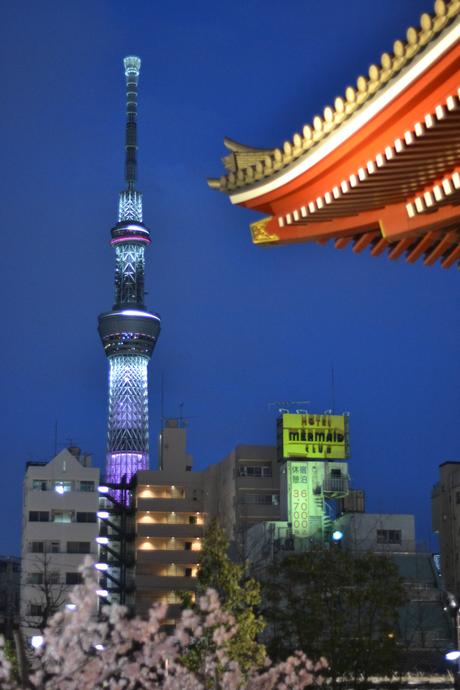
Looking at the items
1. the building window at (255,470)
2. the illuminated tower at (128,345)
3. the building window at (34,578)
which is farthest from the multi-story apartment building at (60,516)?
the illuminated tower at (128,345)

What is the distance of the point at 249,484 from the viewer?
7250 centimetres

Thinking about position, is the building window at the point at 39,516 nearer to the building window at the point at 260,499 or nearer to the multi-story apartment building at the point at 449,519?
the building window at the point at 260,499

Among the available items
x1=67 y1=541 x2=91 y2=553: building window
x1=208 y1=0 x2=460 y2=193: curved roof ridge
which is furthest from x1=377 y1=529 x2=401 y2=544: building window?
x1=208 y1=0 x2=460 y2=193: curved roof ridge

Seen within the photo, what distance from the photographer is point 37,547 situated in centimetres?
6506

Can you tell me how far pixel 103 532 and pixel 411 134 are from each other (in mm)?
71366

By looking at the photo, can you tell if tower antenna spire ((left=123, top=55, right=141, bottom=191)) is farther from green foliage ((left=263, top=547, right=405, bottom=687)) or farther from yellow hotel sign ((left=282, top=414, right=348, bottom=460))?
green foliage ((left=263, top=547, right=405, bottom=687))

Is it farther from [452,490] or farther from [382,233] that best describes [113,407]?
[382,233]

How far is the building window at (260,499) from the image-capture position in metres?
71.9

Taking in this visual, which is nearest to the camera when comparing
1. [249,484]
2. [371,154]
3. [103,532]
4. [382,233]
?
[371,154]

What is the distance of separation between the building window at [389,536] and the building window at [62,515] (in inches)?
725

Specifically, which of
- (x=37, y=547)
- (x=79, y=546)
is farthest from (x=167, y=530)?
(x=37, y=547)

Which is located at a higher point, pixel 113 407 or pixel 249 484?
pixel 113 407

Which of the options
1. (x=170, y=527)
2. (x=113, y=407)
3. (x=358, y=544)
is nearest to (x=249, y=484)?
(x=170, y=527)

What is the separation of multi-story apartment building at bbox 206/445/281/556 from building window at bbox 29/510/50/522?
11.9 m
